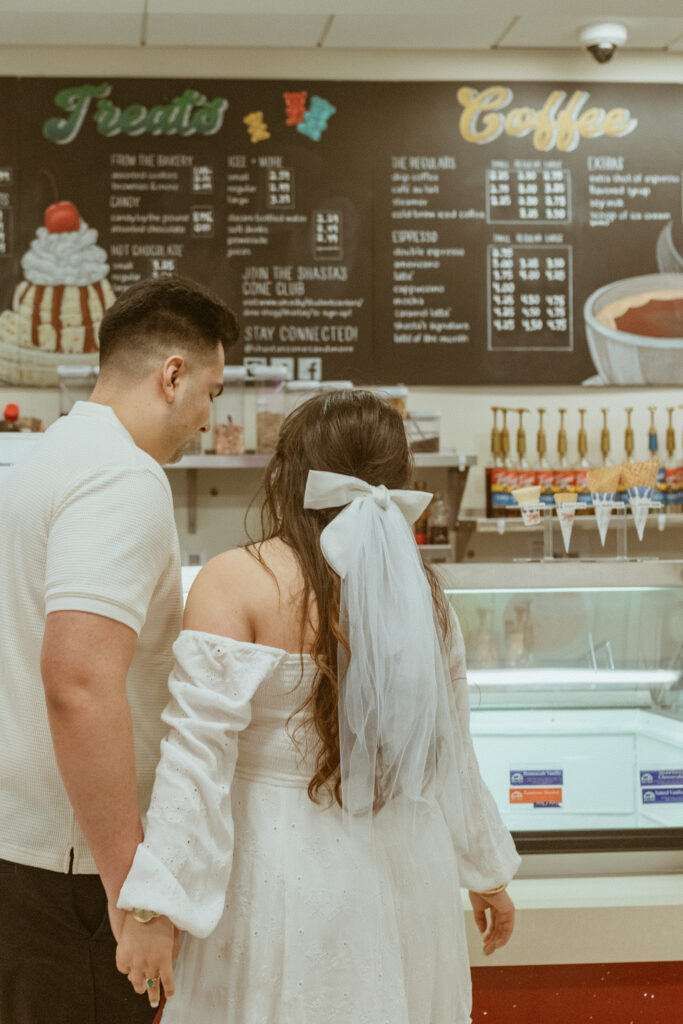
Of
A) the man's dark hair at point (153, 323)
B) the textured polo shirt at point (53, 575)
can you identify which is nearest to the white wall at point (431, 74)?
the man's dark hair at point (153, 323)

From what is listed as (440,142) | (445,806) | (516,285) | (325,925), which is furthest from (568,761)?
(440,142)

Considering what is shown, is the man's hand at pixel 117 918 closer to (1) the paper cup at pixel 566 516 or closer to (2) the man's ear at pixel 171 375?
(2) the man's ear at pixel 171 375

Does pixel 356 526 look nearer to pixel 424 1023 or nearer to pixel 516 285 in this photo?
pixel 424 1023

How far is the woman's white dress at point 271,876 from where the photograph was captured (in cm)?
120

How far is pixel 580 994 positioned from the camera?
195 cm

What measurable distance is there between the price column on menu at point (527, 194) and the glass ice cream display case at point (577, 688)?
216 cm

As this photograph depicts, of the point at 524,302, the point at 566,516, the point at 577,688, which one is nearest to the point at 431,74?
the point at 524,302

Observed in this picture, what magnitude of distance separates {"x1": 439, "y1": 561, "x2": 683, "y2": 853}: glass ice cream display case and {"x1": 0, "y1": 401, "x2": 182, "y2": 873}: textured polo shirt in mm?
915

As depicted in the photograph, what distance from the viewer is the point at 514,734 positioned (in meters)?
2.27

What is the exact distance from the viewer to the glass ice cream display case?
7.14 ft

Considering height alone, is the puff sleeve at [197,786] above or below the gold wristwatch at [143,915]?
above

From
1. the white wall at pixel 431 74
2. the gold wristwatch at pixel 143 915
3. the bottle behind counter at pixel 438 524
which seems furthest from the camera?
the white wall at pixel 431 74

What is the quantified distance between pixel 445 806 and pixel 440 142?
3.15m

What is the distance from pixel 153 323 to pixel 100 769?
0.63m
